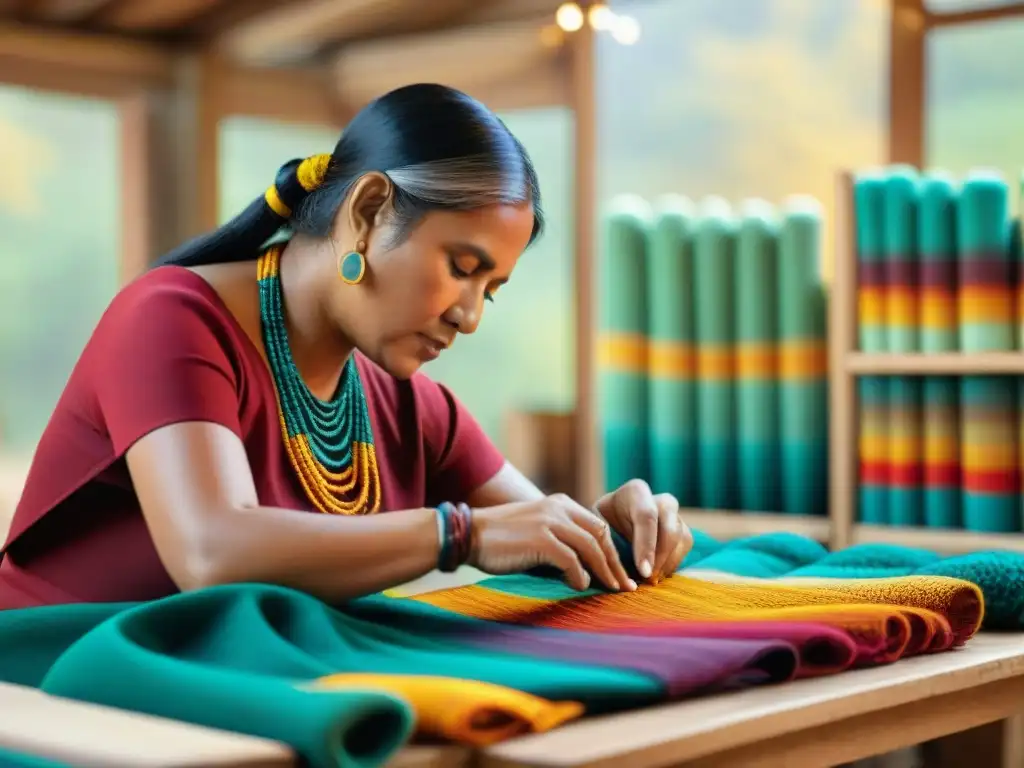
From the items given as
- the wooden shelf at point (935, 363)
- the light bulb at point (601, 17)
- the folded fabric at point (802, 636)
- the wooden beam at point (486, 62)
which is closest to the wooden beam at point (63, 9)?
the wooden beam at point (486, 62)

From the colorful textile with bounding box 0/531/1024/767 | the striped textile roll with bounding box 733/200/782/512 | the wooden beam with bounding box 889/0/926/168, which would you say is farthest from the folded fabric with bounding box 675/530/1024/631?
the wooden beam with bounding box 889/0/926/168

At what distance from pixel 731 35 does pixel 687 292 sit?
5.12 feet

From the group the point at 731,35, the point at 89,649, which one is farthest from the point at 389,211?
the point at 731,35

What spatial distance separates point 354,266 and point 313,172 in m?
0.13

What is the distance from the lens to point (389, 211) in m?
1.40

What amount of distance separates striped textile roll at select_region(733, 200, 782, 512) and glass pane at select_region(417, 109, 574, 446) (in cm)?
57

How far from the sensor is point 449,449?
1.70 meters

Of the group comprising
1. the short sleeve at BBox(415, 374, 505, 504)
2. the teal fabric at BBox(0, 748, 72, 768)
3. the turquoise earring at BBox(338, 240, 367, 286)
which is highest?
the turquoise earring at BBox(338, 240, 367, 286)

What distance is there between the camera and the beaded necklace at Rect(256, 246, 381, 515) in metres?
1.43

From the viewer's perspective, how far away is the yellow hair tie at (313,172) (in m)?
1.49

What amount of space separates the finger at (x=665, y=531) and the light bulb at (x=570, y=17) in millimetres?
2030

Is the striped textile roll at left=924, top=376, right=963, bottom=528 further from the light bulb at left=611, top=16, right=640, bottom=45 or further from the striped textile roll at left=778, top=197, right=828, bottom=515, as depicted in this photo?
the light bulb at left=611, top=16, right=640, bottom=45

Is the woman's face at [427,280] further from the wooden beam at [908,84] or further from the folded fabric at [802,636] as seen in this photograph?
the wooden beam at [908,84]

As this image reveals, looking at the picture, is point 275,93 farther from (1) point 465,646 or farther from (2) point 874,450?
(1) point 465,646
